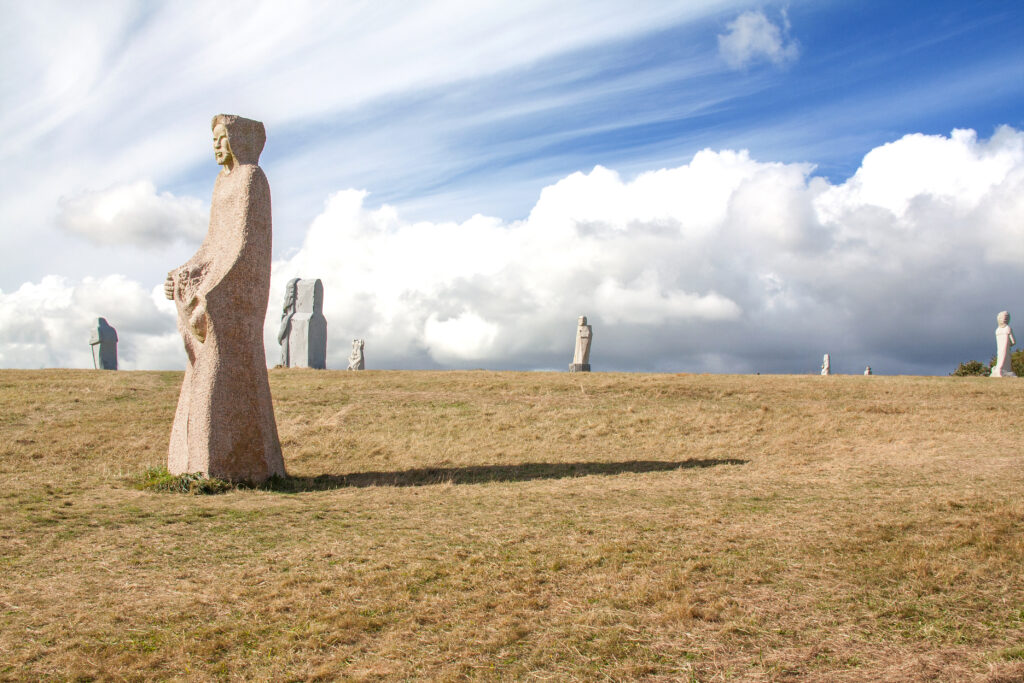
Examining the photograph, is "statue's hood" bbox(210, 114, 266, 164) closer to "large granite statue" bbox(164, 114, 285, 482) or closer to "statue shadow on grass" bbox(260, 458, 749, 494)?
"large granite statue" bbox(164, 114, 285, 482)

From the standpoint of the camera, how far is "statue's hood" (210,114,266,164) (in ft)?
44.2

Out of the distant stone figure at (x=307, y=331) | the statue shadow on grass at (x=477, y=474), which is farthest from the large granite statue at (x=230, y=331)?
the distant stone figure at (x=307, y=331)

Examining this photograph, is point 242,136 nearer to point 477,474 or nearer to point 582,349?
point 477,474

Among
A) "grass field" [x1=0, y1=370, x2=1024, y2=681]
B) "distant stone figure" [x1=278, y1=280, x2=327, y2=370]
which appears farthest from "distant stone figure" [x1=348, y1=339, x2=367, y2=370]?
"grass field" [x1=0, y1=370, x2=1024, y2=681]

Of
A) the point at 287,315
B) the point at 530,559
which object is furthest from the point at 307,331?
the point at 530,559

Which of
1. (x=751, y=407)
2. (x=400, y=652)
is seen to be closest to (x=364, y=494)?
(x=400, y=652)

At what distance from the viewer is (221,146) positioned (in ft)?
44.6

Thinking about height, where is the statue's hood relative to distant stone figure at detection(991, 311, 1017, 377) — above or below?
above

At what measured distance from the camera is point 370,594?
7.04 metres

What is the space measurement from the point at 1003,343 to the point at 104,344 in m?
36.9

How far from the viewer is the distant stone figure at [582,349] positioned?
1307 inches

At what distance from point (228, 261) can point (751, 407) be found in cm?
1377

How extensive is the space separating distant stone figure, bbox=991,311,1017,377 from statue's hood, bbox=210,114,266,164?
99.7 feet

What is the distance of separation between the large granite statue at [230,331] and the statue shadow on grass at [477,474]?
2.24 feet
